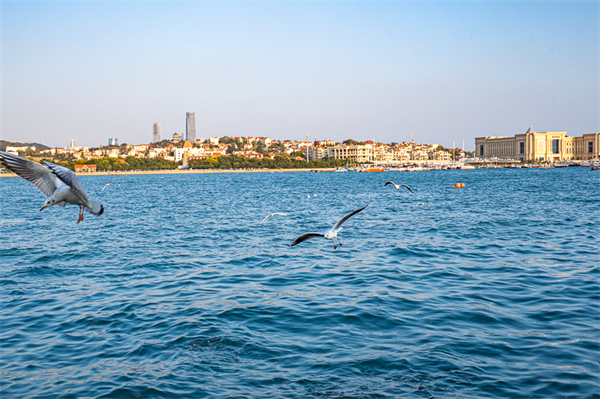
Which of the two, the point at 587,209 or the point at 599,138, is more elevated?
the point at 599,138

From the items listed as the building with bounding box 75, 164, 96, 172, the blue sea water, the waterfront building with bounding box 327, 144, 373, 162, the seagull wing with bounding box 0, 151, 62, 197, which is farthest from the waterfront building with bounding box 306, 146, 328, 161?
the seagull wing with bounding box 0, 151, 62, 197

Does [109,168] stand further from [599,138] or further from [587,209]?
[599,138]

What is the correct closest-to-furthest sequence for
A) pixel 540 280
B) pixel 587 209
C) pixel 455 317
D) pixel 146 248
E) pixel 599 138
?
pixel 455 317 → pixel 540 280 → pixel 146 248 → pixel 587 209 → pixel 599 138

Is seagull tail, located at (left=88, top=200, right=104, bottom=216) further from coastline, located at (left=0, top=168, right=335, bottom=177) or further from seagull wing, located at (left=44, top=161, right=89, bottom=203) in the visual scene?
coastline, located at (left=0, top=168, right=335, bottom=177)

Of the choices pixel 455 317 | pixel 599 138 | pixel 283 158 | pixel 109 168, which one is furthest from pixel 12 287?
pixel 599 138

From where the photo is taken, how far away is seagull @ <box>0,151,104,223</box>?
182 inches

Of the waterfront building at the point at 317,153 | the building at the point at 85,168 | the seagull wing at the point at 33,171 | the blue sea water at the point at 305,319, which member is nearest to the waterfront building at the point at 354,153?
the waterfront building at the point at 317,153

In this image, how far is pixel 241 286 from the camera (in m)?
11.0

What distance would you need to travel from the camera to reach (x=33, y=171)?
4.78 m

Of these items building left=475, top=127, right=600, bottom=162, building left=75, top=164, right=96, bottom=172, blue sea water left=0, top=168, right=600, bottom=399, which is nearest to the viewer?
blue sea water left=0, top=168, right=600, bottom=399

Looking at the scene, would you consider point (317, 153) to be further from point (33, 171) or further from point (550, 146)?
point (33, 171)

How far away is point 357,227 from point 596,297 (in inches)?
453

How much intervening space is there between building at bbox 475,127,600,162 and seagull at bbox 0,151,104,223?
185 metres

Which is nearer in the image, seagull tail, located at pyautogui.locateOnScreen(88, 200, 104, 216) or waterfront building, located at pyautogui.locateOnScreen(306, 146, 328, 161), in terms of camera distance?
seagull tail, located at pyautogui.locateOnScreen(88, 200, 104, 216)
